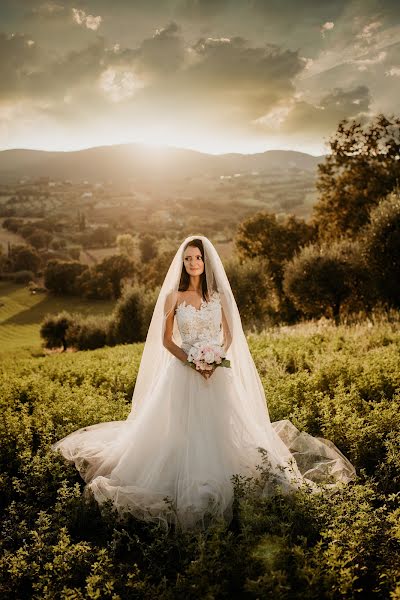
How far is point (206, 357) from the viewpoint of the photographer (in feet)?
18.9

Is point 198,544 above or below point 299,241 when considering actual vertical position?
below

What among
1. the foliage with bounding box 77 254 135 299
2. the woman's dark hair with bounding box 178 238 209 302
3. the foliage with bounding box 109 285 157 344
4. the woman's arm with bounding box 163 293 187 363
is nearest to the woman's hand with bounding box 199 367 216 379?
the woman's arm with bounding box 163 293 187 363

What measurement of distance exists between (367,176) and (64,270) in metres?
51.6

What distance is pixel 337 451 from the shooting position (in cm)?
646

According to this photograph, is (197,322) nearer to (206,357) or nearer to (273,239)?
(206,357)

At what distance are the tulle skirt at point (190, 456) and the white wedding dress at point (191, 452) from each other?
0.01m

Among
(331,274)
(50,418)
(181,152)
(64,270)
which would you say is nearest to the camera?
(50,418)

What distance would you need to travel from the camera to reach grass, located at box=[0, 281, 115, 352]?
56.1m

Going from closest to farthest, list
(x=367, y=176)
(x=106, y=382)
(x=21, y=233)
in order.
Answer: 1. (x=106, y=382)
2. (x=367, y=176)
3. (x=21, y=233)

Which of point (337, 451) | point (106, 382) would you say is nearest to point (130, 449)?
point (337, 451)

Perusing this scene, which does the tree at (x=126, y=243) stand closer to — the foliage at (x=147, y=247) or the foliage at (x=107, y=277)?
the foliage at (x=147, y=247)

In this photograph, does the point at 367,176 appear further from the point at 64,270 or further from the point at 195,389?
the point at 64,270

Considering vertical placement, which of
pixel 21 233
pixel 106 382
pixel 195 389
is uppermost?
pixel 21 233

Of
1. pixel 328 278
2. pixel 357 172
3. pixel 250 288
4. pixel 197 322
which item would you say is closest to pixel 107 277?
pixel 250 288
